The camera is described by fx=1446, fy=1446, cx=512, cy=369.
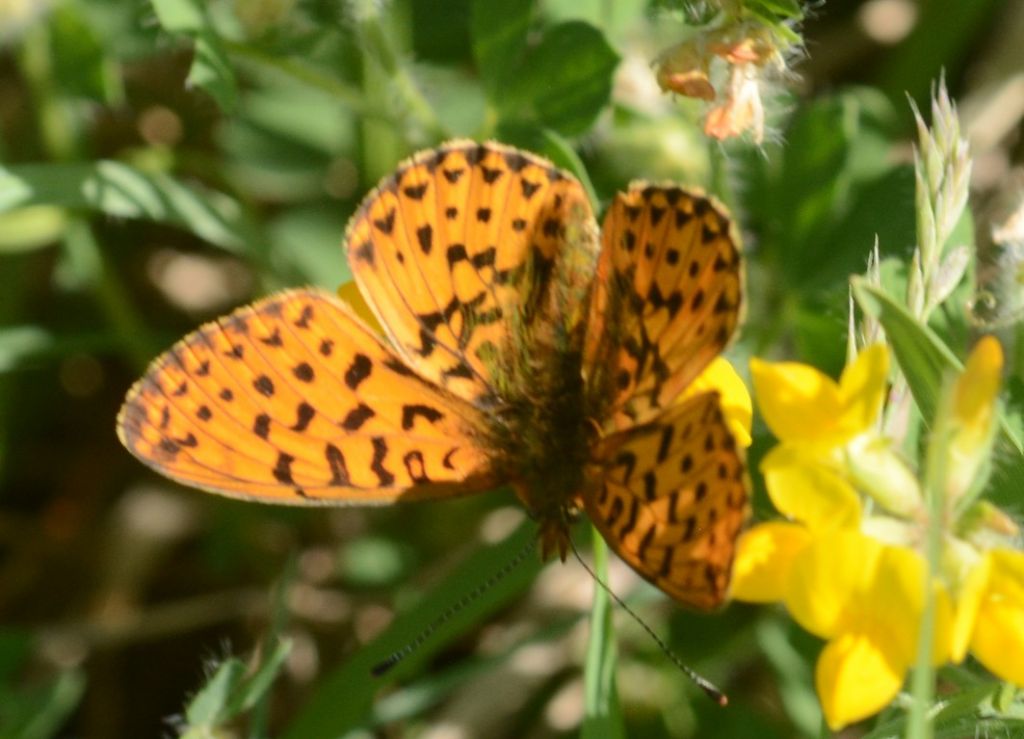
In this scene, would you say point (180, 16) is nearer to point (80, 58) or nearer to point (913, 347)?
point (80, 58)

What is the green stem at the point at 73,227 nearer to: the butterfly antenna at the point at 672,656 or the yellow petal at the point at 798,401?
the butterfly antenna at the point at 672,656

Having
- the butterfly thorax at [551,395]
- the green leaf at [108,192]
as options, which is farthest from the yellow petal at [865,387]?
the green leaf at [108,192]

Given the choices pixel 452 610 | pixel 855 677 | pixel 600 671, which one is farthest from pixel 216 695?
pixel 855 677

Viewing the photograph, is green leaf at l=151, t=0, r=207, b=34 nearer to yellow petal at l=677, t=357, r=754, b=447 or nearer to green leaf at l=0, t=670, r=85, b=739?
yellow petal at l=677, t=357, r=754, b=447

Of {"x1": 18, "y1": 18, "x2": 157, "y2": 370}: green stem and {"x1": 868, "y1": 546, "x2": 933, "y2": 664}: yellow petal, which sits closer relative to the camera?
{"x1": 868, "y1": 546, "x2": 933, "y2": 664}: yellow petal

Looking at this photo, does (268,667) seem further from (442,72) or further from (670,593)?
(442,72)

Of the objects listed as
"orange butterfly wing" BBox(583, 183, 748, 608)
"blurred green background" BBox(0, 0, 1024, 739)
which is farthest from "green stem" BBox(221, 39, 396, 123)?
"orange butterfly wing" BBox(583, 183, 748, 608)
